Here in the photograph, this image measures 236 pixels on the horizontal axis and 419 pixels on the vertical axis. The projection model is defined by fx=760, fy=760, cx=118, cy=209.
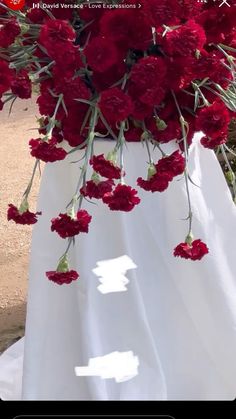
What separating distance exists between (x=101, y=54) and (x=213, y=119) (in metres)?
0.36

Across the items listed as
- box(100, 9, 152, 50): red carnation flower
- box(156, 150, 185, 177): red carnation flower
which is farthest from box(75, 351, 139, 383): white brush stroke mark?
box(100, 9, 152, 50): red carnation flower

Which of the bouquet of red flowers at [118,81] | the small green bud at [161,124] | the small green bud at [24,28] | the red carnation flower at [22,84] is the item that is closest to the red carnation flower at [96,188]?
the bouquet of red flowers at [118,81]

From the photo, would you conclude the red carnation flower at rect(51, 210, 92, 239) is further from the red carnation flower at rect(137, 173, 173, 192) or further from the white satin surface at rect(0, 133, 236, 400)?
the white satin surface at rect(0, 133, 236, 400)

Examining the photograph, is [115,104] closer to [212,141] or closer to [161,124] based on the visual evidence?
[161,124]

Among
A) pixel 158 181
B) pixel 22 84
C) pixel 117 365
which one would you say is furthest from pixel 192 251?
pixel 22 84

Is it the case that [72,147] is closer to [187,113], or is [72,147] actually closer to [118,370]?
[187,113]

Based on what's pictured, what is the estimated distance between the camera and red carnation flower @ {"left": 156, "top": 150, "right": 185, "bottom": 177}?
209 centimetres

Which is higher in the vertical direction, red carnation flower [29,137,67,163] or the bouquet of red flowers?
the bouquet of red flowers

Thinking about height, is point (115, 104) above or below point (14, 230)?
below

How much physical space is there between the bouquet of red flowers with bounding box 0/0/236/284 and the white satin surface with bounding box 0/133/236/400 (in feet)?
0.56

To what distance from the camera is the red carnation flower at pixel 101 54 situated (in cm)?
202

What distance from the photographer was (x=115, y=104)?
6.59 feet

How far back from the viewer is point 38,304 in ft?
8.30
